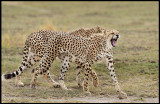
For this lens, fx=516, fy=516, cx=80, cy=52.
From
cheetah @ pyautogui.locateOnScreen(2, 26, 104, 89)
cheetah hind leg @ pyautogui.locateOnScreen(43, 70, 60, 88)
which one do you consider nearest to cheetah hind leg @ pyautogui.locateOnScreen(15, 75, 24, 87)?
cheetah @ pyautogui.locateOnScreen(2, 26, 104, 89)

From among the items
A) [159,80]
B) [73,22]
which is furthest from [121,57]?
[73,22]

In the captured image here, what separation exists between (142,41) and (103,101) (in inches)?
233

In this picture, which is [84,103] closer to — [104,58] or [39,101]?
[39,101]

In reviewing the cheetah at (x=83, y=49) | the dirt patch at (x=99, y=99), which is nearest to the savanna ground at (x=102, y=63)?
the dirt patch at (x=99, y=99)

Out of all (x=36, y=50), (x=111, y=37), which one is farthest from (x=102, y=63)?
(x=111, y=37)

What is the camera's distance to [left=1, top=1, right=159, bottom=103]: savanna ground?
24.0ft

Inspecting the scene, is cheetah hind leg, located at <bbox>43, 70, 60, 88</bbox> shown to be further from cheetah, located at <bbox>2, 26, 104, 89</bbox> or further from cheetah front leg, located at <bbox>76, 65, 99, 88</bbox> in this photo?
cheetah front leg, located at <bbox>76, 65, 99, 88</bbox>

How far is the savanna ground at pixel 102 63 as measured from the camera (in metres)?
7.32

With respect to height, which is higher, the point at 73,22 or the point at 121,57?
the point at 73,22

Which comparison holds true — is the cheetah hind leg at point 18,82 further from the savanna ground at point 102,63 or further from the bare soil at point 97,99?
the bare soil at point 97,99

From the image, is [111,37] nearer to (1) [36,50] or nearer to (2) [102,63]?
(1) [36,50]

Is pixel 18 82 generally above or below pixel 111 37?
below

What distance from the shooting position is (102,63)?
31.4ft

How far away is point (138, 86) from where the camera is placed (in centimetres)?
805
